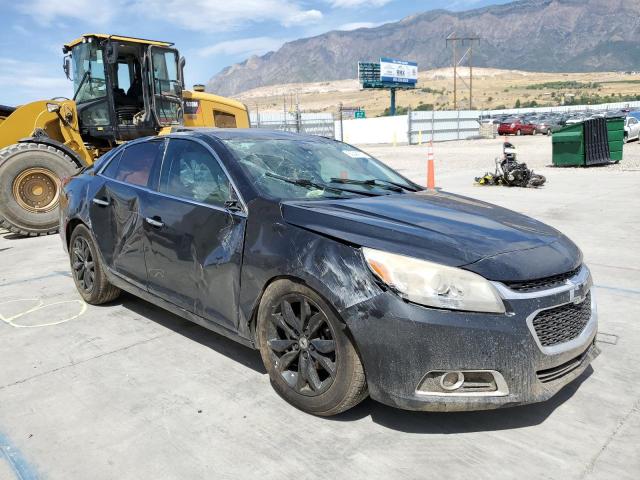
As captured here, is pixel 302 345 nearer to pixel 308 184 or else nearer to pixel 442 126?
pixel 308 184

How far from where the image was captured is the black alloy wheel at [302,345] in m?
2.82

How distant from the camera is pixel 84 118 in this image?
9.87 m

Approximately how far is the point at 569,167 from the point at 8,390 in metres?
17.0

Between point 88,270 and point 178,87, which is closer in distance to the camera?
point 88,270

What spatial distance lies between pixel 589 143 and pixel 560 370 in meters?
16.0

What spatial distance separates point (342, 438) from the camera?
9.18 ft

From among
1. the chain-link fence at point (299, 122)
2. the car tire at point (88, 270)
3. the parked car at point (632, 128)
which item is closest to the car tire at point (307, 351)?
the car tire at point (88, 270)

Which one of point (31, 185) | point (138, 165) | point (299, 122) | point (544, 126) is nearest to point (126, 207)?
point (138, 165)

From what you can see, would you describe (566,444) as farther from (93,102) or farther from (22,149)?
(93,102)

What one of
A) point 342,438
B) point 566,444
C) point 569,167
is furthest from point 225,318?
point 569,167

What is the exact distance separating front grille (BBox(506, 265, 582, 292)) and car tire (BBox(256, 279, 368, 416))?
0.83 m

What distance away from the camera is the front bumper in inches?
98.7

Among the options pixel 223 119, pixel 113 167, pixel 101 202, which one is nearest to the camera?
pixel 101 202

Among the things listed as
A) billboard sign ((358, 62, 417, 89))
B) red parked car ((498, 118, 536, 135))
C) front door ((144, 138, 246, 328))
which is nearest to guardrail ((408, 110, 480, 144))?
red parked car ((498, 118, 536, 135))
